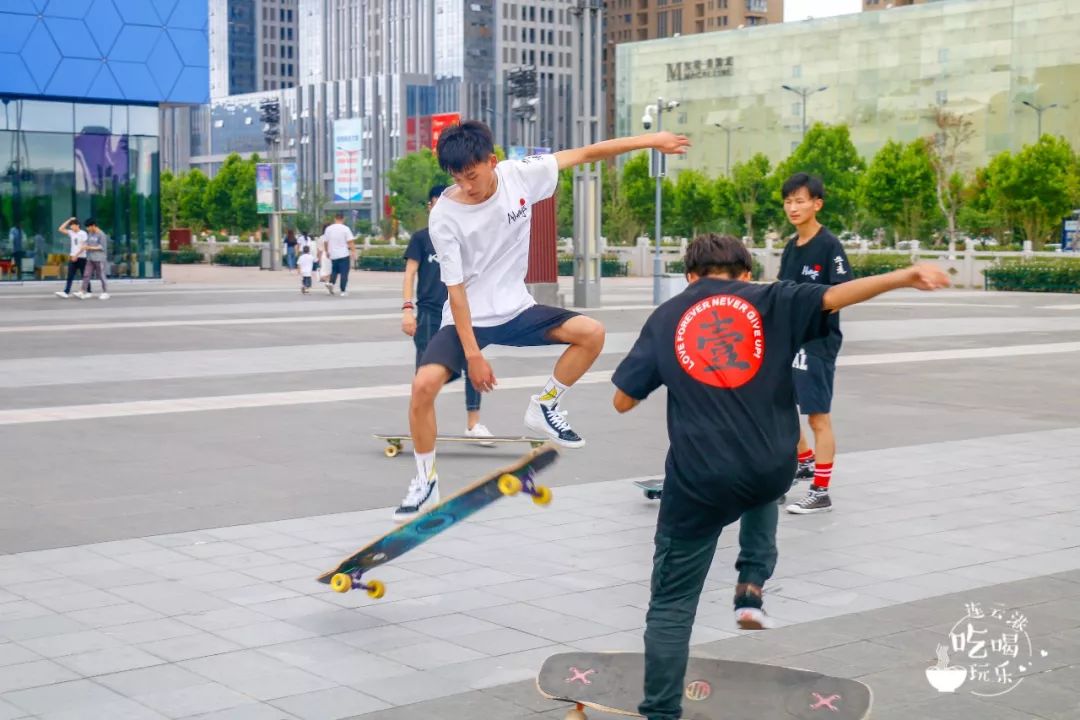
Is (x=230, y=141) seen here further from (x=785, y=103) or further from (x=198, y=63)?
(x=198, y=63)

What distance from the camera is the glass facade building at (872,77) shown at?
9294 cm

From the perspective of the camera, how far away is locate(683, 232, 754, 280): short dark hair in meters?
4.07

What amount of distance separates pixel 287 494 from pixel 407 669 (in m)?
3.44

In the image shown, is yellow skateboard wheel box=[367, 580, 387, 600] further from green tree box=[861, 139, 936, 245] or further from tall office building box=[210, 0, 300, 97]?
tall office building box=[210, 0, 300, 97]

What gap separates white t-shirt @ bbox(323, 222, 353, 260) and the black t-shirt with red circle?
26.6 metres

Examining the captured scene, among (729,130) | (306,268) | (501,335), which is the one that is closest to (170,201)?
(729,130)

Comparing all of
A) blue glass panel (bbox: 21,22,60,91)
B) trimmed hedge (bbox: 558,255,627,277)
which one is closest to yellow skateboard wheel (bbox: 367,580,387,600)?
blue glass panel (bbox: 21,22,60,91)

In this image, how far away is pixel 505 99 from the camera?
152m

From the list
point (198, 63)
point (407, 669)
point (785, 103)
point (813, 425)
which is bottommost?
point (407, 669)

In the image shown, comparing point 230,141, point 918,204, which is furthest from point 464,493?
point 230,141

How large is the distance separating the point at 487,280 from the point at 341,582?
5.03ft

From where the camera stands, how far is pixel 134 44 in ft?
119

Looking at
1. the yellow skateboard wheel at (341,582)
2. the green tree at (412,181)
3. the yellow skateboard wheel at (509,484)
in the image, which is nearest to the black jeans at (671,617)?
the yellow skateboard wheel at (509,484)

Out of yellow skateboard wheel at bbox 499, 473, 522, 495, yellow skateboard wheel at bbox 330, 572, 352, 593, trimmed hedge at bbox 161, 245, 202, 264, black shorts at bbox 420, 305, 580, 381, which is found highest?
trimmed hedge at bbox 161, 245, 202, 264
